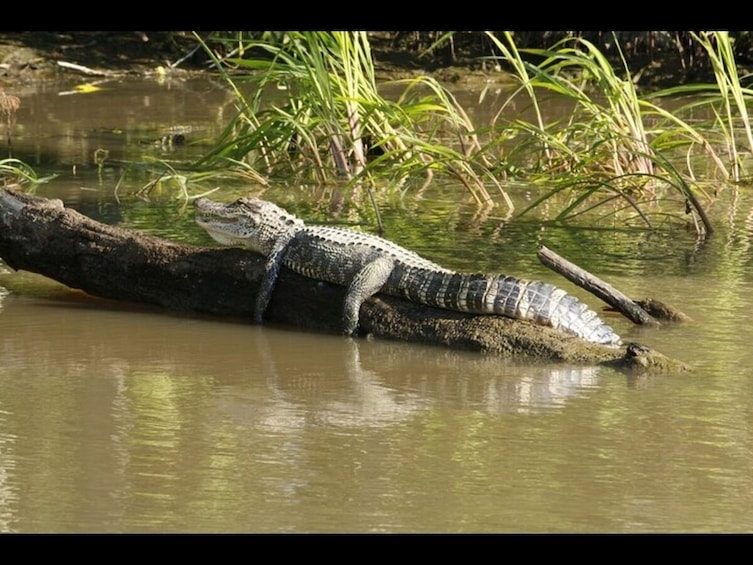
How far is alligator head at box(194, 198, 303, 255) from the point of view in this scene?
7051 mm

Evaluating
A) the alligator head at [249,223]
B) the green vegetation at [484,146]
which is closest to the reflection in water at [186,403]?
the alligator head at [249,223]

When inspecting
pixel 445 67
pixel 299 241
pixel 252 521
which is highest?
pixel 445 67

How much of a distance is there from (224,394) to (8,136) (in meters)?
7.49

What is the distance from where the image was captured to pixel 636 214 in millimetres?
9617

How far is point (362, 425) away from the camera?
521cm

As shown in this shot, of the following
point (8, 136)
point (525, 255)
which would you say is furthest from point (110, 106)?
point (525, 255)

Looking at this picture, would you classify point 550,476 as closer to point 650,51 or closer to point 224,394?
point 224,394

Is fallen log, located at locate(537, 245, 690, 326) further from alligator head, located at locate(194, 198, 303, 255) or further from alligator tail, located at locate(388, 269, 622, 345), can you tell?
alligator head, located at locate(194, 198, 303, 255)

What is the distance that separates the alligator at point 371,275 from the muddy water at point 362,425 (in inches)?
10.5

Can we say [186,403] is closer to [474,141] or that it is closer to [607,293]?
[607,293]

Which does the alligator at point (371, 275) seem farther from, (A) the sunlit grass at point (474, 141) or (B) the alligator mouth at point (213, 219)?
(A) the sunlit grass at point (474, 141)

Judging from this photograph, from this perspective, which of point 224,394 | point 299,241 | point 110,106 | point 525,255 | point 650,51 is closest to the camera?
point 224,394

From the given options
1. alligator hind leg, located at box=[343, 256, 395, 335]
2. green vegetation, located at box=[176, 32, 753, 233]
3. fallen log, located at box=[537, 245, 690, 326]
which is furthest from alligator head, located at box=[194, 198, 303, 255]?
green vegetation, located at box=[176, 32, 753, 233]

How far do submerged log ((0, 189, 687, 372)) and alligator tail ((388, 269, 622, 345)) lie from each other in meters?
0.07
